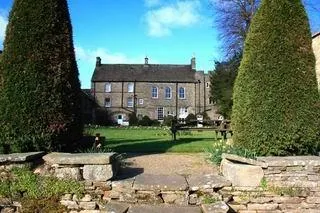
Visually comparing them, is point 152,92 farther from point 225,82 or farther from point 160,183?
point 160,183

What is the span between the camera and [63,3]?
28.1ft

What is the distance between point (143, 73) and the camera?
67.4 m

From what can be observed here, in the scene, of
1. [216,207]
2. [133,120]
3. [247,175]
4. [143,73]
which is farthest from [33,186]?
[143,73]

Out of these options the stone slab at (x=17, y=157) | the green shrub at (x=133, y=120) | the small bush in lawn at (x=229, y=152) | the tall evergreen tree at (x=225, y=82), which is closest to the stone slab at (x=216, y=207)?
the small bush in lawn at (x=229, y=152)

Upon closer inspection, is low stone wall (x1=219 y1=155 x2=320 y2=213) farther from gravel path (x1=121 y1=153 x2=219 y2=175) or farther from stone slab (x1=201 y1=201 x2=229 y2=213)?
gravel path (x1=121 y1=153 x2=219 y2=175)

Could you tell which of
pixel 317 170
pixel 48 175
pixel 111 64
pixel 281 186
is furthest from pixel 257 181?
pixel 111 64

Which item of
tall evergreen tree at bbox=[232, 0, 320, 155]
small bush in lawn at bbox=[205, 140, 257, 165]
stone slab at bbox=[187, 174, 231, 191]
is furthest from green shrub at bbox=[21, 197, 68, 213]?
tall evergreen tree at bbox=[232, 0, 320, 155]

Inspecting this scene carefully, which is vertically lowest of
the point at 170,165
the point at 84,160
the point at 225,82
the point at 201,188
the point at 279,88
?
the point at 201,188

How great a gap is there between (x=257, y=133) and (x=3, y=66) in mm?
4900

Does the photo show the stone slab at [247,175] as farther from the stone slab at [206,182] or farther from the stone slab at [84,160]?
the stone slab at [84,160]

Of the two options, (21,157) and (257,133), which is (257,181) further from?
(21,157)

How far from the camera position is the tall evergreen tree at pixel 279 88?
7.57 meters

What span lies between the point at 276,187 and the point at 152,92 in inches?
2370

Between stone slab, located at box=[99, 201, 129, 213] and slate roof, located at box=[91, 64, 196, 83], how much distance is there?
59514mm
